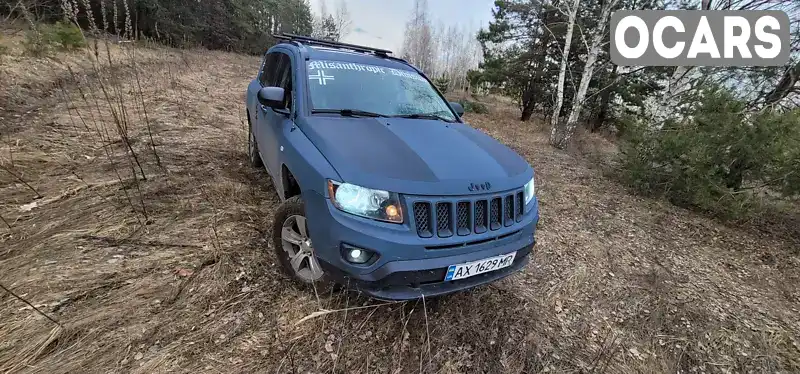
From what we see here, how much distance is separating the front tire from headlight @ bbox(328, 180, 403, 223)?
0.40 meters

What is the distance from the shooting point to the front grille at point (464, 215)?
6.65ft

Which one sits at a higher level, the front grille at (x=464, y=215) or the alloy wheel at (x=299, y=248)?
the front grille at (x=464, y=215)

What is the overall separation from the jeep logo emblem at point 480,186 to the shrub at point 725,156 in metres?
4.66

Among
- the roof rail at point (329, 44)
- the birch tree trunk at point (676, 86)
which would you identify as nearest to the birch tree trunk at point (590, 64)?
the birch tree trunk at point (676, 86)

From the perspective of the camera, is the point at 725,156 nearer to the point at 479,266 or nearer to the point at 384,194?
the point at 479,266

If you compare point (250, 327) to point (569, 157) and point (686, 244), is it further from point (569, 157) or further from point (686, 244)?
point (569, 157)

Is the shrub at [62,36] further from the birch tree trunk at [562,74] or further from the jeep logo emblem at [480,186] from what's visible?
the birch tree trunk at [562,74]

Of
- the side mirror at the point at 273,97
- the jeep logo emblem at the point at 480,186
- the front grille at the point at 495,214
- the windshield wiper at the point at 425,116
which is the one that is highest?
the side mirror at the point at 273,97

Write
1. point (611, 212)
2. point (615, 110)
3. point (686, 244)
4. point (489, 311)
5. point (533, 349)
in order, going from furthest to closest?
point (615, 110), point (611, 212), point (686, 244), point (489, 311), point (533, 349)

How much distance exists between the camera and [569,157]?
30.5ft

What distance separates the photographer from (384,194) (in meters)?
2.01

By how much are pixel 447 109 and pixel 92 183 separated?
12.1 feet

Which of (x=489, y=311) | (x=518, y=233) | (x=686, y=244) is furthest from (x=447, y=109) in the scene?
(x=686, y=244)

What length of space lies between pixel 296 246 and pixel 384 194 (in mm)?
943
